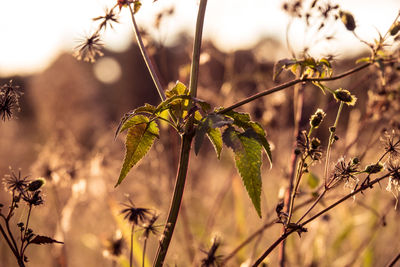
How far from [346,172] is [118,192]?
3.95 m

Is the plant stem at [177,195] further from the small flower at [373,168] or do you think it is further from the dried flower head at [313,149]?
the small flower at [373,168]

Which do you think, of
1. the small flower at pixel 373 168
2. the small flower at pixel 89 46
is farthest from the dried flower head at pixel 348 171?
the small flower at pixel 89 46

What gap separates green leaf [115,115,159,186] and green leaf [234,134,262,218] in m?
0.19

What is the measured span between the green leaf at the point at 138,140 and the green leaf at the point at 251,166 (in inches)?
7.6

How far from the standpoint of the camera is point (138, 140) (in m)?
0.78

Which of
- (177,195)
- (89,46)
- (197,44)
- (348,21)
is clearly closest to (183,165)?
(177,195)

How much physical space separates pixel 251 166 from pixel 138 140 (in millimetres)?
237

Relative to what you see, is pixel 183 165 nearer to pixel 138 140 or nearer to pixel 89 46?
pixel 138 140

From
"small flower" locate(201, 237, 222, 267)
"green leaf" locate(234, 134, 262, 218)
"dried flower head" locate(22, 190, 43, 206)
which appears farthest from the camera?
"small flower" locate(201, 237, 222, 267)

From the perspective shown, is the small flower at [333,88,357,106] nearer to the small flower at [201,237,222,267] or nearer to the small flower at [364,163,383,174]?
the small flower at [364,163,383,174]

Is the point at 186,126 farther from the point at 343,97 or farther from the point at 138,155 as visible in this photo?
the point at 343,97

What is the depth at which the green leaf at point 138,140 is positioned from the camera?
77 centimetres

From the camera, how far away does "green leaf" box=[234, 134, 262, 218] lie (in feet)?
2.21

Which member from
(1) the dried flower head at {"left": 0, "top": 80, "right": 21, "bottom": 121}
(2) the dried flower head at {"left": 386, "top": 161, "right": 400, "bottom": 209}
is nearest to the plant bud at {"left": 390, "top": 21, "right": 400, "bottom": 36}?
(2) the dried flower head at {"left": 386, "top": 161, "right": 400, "bottom": 209}
